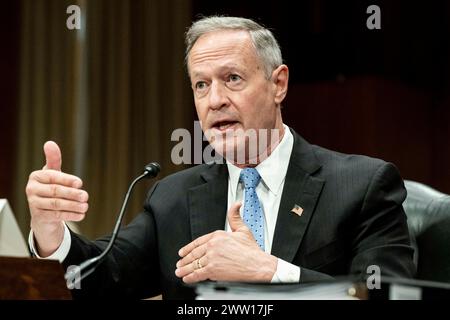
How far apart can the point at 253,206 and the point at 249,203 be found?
15 mm

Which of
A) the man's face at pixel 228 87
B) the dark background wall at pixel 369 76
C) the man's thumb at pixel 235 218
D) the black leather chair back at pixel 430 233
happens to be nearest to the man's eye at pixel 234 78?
the man's face at pixel 228 87

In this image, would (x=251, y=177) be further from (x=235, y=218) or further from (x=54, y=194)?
(x=54, y=194)

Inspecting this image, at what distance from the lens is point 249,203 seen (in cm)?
212

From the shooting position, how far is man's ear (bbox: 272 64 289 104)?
2.30 meters

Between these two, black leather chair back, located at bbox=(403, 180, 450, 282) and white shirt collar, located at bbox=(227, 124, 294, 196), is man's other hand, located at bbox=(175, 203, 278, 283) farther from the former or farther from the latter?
black leather chair back, located at bbox=(403, 180, 450, 282)

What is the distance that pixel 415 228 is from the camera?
219 centimetres

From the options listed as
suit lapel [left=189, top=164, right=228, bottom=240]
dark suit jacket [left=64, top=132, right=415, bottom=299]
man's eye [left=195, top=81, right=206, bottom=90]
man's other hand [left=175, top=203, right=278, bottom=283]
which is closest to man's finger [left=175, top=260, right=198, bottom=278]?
man's other hand [left=175, top=203, right=278, bottom=283]

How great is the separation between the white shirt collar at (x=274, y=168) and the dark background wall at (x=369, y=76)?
293cm

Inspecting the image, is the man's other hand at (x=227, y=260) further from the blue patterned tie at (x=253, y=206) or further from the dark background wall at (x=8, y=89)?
the dark background wall at (x=8, y=89)

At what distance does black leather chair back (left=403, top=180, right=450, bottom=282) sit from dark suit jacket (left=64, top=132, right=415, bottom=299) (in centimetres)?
16

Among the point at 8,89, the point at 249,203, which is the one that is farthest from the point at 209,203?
the point at 8,89

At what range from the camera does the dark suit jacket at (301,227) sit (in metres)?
1.96
